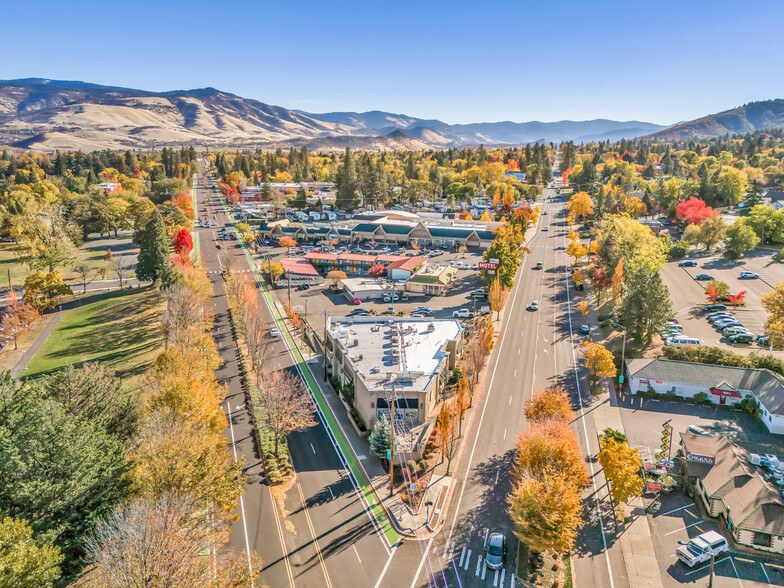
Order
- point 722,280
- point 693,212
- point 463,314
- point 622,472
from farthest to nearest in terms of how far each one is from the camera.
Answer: point 693,212 < point 722,280 < point 463,314 < point 622,472

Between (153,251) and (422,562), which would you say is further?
(153,251)

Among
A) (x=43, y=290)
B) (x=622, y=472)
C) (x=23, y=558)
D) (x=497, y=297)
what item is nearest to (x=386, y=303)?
(x=497, y=297)

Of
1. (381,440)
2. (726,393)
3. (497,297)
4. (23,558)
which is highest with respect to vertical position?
(23,558)

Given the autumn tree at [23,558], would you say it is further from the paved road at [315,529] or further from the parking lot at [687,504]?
the parking lot at [687,504]

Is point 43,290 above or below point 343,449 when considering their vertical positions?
above

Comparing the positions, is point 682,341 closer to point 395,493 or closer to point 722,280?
point 722,280

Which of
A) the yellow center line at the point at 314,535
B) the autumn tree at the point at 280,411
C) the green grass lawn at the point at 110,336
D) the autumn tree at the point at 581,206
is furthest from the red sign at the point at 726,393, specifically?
the autumn tree at the point at 581,206

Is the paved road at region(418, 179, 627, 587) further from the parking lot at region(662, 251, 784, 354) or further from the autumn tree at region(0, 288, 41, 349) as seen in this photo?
the autumn tree at region(0, 288, 41, 349)

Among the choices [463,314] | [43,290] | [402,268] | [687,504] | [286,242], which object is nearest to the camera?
[687,504]
